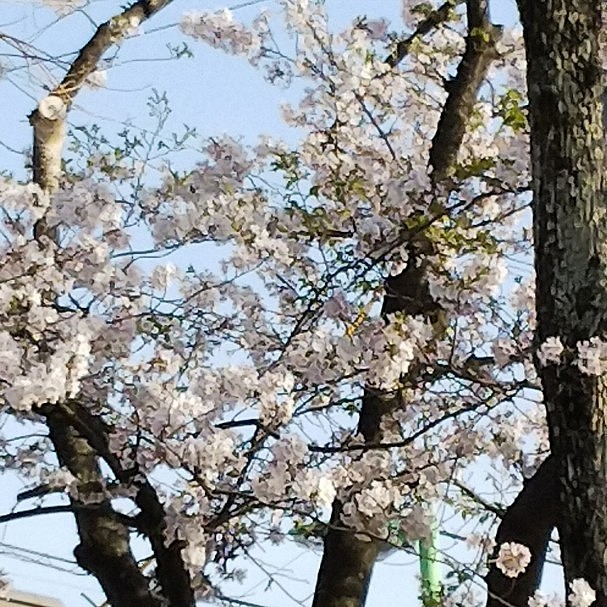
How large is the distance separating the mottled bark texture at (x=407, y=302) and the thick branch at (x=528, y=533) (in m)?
0.31

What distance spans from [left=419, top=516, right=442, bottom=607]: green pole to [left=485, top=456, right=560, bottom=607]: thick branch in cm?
12

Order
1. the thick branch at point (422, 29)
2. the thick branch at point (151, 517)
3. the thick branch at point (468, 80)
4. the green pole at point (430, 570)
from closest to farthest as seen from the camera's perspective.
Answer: the thick branch at point (151, 517) → the green pole at point (430, 570) → the thick branch at point (468, 80) → the thick branch at point (422, 29)

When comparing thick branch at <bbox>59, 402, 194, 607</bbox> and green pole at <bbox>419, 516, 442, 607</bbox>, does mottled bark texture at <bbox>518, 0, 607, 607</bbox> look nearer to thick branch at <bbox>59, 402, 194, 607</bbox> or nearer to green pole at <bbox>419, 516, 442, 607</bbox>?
green pole at <bbox>419, 516, 442, 607</bbox>

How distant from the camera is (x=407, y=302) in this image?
2.67 m

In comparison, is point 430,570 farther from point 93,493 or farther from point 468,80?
point 468,80

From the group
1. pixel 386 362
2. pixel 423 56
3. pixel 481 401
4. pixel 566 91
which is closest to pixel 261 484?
pixel 386 362

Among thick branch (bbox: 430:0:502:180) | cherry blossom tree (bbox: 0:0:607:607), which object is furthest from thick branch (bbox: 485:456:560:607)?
thick branch (bbox: 430:0:502:180)

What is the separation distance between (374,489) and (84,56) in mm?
1186

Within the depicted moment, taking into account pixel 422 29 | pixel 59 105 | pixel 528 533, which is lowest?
pixel 528 533

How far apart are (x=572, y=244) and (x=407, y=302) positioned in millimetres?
745

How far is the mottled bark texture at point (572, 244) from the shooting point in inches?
75.9

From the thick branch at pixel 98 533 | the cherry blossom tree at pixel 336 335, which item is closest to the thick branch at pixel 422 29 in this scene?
the cherry blossom tree at pixel 336 335

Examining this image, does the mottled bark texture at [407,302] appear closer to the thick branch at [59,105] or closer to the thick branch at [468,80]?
the thick branch at [468,80]

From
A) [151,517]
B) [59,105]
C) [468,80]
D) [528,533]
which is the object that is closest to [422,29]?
[468,80]
